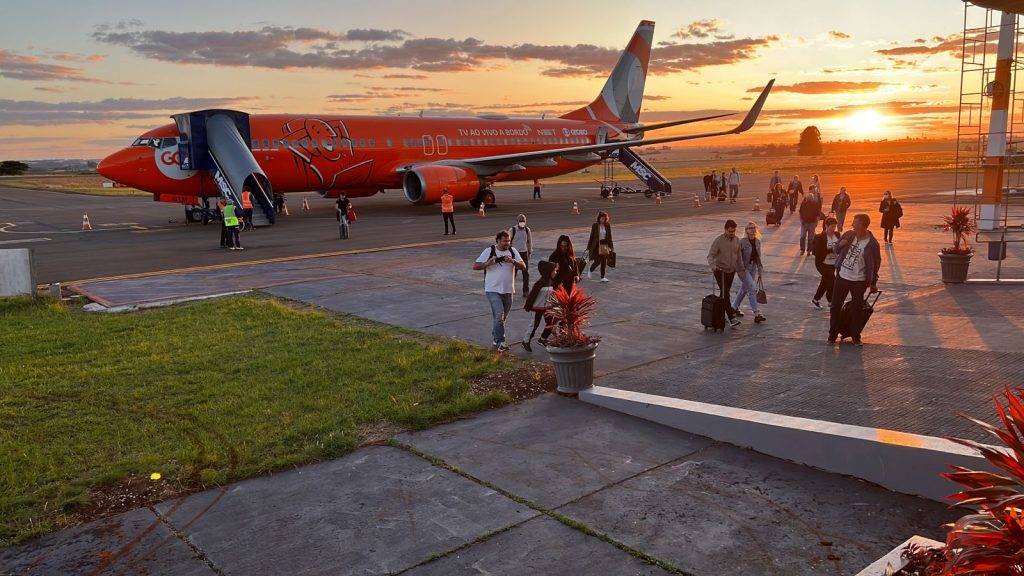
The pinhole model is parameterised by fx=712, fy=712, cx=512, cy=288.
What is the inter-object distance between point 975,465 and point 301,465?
5605 mm

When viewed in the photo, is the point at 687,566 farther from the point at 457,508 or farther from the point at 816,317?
→ the point at 816,317

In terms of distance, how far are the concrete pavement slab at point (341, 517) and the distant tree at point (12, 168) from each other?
14974 centimetres

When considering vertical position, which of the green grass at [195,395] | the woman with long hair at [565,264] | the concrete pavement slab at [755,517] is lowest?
the concrete pavement slab at [755,517]

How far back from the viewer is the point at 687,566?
4.82 meters

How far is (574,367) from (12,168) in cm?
15460

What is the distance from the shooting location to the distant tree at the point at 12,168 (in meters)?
128

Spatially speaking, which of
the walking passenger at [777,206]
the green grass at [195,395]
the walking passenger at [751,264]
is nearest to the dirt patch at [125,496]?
the green grass at [195,395]

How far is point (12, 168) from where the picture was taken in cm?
13025

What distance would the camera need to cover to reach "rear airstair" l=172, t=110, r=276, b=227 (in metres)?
26.9

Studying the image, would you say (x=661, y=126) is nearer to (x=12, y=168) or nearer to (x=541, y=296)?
(x=541, y=296)

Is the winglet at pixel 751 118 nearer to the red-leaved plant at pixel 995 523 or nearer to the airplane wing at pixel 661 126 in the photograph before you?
the airplane wing at pixel 661 126

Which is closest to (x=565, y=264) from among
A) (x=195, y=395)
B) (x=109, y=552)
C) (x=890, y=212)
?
(x=195, y=395)

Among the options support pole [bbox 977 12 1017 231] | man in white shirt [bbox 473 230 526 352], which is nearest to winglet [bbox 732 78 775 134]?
support pole [bbox 977 12 1017 231]

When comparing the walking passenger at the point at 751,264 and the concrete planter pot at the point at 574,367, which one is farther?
the walking passenger at the point at 751,264
